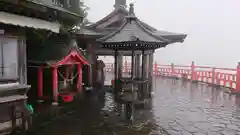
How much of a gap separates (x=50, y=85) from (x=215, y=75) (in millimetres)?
13410

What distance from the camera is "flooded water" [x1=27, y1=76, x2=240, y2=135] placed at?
23.4 feet

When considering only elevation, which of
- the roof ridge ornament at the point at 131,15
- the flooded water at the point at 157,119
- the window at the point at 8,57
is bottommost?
the flooded water at the point at 157,119

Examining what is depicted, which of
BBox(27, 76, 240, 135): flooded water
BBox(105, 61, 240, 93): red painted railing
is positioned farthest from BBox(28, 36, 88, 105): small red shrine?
BBox(105, 61, 240, 93): red painted railing

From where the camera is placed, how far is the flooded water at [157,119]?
713 centimetres

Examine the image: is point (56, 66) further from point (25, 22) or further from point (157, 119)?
point (157, 119)

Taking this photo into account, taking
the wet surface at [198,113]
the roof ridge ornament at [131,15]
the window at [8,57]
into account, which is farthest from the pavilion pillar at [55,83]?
the wet surface at [198,113]

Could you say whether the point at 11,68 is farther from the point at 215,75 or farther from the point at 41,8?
the point at 215,75

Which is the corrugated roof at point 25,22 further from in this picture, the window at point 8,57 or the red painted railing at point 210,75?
the red painted railing at point 210,75

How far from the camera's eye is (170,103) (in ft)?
36.8

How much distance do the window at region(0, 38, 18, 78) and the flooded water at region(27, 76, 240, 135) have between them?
7.88ft

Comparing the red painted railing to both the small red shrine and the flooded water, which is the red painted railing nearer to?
the flooded water

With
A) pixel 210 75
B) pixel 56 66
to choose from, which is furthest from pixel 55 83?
pixel 210 75

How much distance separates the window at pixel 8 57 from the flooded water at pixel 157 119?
2.40m

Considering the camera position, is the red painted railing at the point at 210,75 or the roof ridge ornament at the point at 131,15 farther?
the red painted railing at the point at 210,75
